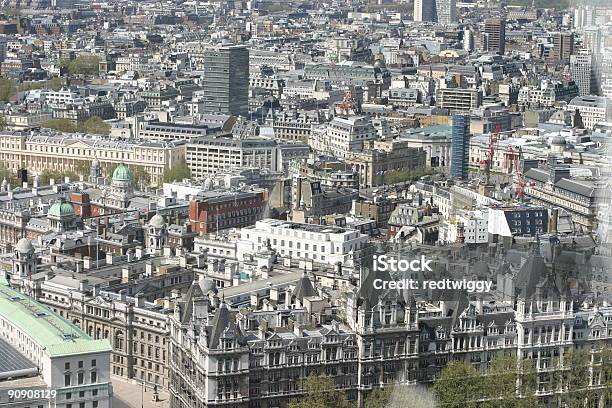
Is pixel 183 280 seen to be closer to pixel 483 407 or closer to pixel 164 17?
pixel 483 407

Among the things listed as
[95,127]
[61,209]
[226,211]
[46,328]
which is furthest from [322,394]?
[95,127]

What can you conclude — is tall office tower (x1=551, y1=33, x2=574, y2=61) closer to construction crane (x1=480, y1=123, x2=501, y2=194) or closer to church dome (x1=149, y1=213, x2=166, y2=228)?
construction crane (x1=480, y1=123, x2=501, y2=194)

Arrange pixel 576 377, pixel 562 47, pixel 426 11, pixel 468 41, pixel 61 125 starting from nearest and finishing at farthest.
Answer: pixel 576 377
pixel 61 125
pixel 562 47
pixel 468 41
pixel 426 11

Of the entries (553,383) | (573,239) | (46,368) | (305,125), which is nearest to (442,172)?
(305,125)

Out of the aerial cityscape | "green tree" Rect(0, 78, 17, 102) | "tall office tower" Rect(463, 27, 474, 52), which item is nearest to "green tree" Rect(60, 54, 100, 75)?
the aerial cityscape

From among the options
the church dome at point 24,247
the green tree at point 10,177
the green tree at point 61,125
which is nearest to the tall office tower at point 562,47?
the green tree at point 61,125

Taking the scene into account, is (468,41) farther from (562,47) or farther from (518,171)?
(518,171)
